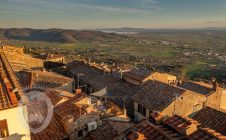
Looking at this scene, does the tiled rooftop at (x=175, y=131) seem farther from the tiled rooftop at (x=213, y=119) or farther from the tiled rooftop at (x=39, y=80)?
the tiled rooftop at (x=39, y=80)

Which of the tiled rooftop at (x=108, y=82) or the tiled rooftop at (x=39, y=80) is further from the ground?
the tiled rooftop at (x=39, y=80)

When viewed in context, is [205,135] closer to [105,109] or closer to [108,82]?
[105,109]

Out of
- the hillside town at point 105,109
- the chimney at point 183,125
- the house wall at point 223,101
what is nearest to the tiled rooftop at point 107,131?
the hillside town at point 105,109

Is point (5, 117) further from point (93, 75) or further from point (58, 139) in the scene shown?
point (93, 75)

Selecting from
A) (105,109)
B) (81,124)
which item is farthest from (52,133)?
(105,109)

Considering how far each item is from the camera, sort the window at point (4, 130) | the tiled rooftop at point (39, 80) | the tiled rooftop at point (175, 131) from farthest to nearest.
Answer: the tiled rooftop at point (39, 80) < the window at point (4, 130) < the tiled rooftop at point (175, 131)

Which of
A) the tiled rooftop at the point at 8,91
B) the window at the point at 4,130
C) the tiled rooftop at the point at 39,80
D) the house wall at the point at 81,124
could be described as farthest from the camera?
the tiled rooftop at the point at 39,80

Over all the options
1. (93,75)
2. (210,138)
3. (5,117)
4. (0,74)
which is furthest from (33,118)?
(93,75)

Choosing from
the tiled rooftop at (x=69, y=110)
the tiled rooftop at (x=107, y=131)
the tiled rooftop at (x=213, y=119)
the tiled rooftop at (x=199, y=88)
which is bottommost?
the tiled rooftop at (x=199, y=88)

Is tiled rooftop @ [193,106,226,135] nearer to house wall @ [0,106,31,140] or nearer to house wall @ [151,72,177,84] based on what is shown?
house wall @ [0,106,31,140]

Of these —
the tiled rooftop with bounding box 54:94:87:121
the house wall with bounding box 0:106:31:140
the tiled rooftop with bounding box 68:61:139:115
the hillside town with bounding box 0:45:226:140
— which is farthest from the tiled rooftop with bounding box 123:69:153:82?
the house wall with bounding box 0:106:31:140
